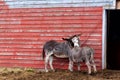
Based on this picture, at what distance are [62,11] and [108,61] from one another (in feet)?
8.91

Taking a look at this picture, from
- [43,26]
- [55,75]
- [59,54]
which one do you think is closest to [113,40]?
[59,54]

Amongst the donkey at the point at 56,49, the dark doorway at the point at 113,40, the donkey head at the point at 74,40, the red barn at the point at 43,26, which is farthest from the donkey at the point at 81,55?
the dark doorway at the point at 113,40

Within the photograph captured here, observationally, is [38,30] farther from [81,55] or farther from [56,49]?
[81,55]

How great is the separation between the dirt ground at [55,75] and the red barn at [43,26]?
2.03ft

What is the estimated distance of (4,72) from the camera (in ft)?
48.6

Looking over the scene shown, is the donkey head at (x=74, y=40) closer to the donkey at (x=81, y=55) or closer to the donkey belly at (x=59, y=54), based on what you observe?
the donkey at (x=81, y=55)

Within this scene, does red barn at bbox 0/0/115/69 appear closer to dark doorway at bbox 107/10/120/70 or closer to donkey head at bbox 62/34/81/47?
donkey head at bbox 62/34/81/47

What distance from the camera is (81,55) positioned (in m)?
13.9

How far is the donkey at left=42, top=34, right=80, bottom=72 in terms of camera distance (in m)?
14.5

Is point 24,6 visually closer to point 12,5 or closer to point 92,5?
point 12,5

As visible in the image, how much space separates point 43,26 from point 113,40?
2.96m

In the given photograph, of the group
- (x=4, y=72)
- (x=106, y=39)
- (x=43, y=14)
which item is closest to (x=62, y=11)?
(x=43, y=14)

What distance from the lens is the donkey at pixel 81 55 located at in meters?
13.7

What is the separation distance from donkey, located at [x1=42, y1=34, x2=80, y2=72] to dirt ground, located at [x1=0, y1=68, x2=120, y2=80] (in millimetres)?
558
